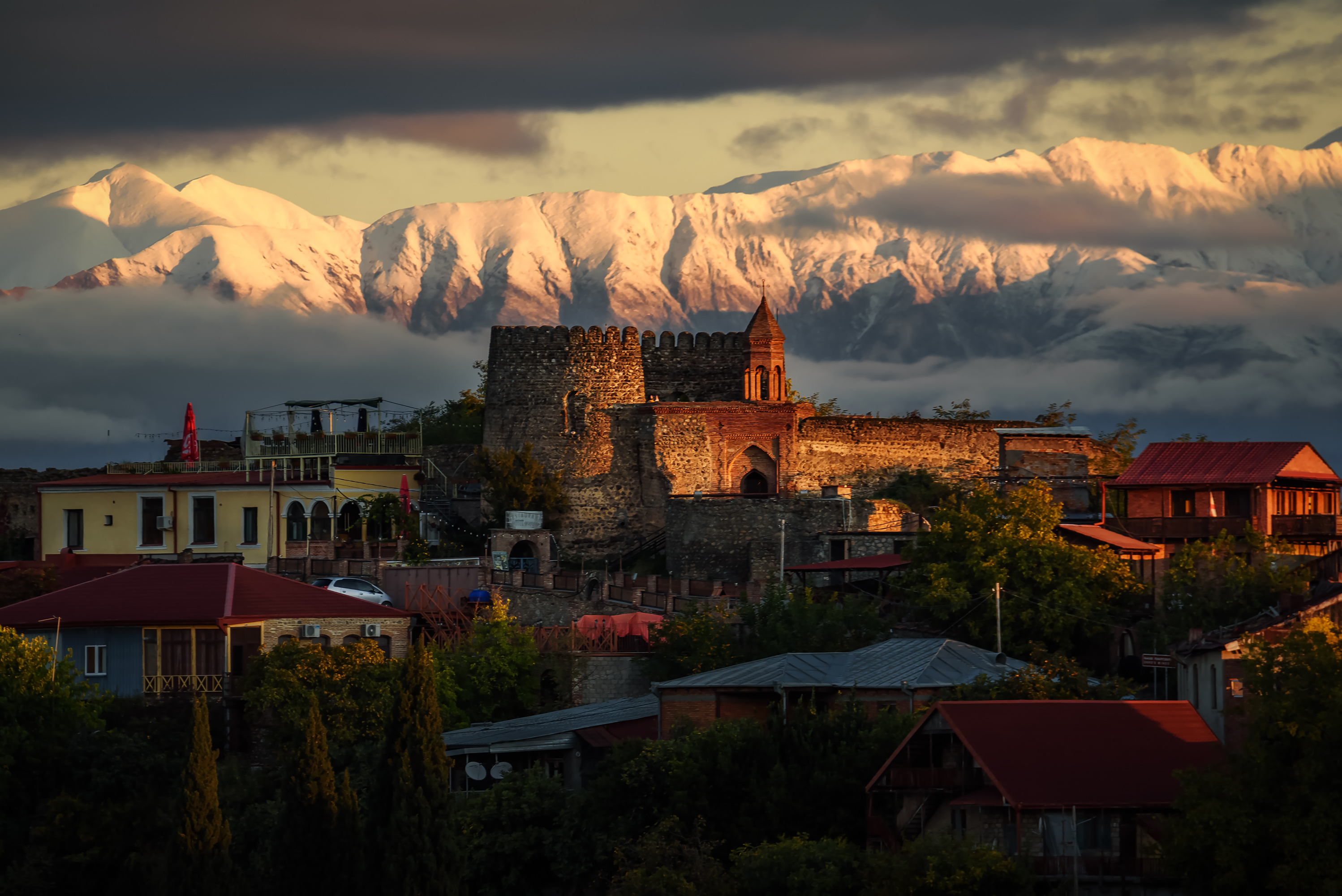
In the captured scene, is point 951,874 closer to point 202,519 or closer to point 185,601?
point 185,601

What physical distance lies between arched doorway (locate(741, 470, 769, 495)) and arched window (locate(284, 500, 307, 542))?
12776mm

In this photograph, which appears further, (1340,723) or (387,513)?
(387,513)

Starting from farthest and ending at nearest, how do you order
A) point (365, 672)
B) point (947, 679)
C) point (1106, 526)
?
point (1106, 526)
point (365, 672)
point (947, 679)

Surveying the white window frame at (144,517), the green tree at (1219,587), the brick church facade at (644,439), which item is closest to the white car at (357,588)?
the white window frame at (144,517)

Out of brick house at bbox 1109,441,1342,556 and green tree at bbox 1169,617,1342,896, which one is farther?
brick house at bbox 1109,441,1342,556

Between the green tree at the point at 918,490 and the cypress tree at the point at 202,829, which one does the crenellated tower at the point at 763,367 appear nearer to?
the green tree at the point at 918,490

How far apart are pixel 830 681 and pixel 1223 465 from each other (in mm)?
21480

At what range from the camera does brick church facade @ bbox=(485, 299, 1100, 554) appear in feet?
210

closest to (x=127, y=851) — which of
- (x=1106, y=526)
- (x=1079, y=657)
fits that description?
(x=1079, y=657)

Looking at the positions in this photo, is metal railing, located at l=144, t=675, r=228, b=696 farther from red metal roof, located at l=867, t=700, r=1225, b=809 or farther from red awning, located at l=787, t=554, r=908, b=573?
red metal roof, located at l=867, t=700, r=1225, b=809

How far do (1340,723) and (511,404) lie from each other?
115 feet

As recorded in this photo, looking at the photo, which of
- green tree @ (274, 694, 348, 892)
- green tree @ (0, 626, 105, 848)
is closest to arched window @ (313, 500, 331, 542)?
green tree @ (0, 626, 105, 848)

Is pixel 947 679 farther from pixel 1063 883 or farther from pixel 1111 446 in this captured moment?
pixel 1111 446

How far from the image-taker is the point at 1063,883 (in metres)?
35.9
